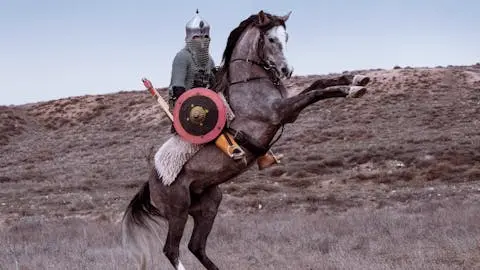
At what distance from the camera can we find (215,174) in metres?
6.98

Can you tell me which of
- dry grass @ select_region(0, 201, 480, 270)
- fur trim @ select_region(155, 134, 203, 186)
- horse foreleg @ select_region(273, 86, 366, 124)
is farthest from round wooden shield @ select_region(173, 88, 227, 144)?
dry grass @ select_region(0, 201, 480, 270)

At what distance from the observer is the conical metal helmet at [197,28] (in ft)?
24.0

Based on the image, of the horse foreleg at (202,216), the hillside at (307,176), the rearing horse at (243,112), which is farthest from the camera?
the hillside at (307,176)

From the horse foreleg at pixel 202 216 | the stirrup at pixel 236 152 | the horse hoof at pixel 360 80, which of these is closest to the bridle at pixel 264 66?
the stirrup at pixel 236 152

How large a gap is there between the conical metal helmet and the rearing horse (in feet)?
1.15

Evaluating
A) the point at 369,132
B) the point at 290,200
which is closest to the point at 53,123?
the point at 369,132

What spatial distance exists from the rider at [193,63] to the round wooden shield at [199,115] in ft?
0.95

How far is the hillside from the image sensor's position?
10.7 meters

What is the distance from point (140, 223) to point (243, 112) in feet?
7.65

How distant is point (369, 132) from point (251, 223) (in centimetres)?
2666

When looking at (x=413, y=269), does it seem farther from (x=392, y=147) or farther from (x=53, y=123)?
(x=53, y=123)

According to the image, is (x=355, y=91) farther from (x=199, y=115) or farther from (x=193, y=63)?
(x=193, y=63)

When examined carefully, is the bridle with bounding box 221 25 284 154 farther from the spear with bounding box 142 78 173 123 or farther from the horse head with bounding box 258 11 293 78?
the spear with bounding box 142 78 173 123

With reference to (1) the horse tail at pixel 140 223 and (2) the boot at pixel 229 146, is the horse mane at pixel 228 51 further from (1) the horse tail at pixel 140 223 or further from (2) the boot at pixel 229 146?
(1) the horse tail at pixel 140 223
